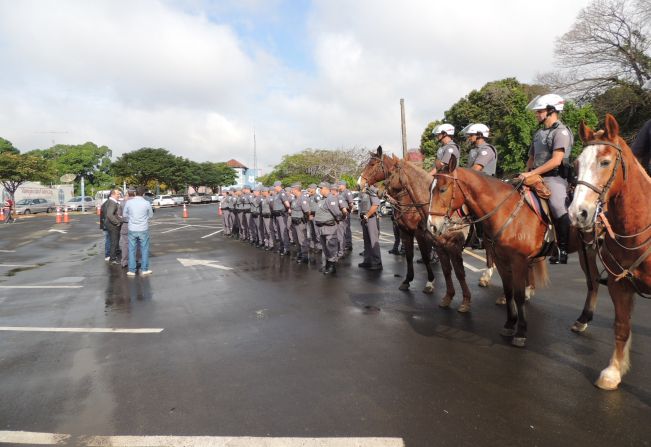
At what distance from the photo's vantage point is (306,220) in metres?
11.5

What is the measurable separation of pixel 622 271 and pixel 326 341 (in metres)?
3.12

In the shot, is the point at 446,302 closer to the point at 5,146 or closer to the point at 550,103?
the point at 550,103

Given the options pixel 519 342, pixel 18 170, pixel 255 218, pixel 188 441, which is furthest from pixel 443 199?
pixel 18 170

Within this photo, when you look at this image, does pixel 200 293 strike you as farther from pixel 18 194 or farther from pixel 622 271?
pixel 18 194

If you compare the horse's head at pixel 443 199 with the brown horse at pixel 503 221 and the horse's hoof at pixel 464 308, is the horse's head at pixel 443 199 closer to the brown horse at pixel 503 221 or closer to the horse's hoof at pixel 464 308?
the brown horse at pixel 503 221

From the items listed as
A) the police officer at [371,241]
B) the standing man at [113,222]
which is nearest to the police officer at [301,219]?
the police officer at [371,241]

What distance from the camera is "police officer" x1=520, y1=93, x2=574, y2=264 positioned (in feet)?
15.2

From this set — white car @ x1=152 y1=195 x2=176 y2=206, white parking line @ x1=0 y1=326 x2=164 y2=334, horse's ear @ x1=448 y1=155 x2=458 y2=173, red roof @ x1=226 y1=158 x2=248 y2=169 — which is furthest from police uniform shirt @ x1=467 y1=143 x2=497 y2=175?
A: red roof @ x1=226 y1=158 x2=248 y2=169

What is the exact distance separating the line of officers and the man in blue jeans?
3858 mm

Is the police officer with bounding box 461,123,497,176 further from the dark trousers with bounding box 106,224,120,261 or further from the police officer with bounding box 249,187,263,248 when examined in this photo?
the dark trousers with bounding box 106,224,120,261

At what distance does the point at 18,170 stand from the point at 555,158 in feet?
167

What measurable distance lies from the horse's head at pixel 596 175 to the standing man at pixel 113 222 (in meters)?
10.9

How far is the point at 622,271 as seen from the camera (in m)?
3.40

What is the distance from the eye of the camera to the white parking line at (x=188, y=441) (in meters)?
2.85
